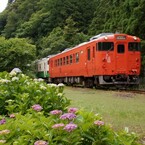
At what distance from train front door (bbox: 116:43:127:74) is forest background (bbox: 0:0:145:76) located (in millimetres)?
5687

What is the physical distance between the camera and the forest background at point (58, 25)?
93.5 ft

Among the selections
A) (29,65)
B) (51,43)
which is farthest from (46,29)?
(29,65)

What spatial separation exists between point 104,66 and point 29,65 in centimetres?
1330

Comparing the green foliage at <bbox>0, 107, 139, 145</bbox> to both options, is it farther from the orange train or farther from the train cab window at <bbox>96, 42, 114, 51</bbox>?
the train cab window at <bbox>96, 42, 114, 51</bbox>

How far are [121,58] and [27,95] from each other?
46.7 feet

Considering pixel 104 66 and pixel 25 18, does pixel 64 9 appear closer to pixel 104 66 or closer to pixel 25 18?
pixel 25 18

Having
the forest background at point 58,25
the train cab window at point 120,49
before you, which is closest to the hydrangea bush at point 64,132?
the train cab window at point 120,49

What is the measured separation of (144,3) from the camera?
84.6ft

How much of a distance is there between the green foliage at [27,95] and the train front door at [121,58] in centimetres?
1276

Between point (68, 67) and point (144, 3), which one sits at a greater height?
point (144, 3)

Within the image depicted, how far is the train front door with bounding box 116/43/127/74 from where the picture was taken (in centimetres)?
1962

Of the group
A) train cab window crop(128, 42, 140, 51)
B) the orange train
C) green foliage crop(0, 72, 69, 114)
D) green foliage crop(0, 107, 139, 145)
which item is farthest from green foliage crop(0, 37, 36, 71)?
green foliage crop(0, 107, 139, 145)

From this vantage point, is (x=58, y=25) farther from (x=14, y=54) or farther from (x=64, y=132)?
(x=64, y=132)

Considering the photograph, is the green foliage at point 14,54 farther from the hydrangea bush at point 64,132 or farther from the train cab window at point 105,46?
the hydrangea bush at point 64,132
